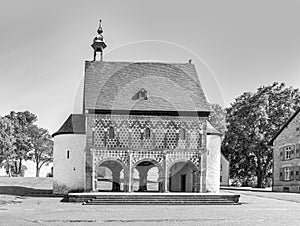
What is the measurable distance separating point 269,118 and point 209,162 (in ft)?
63.6

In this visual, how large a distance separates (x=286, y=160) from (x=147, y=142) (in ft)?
59.4

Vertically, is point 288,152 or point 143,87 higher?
point 143,87

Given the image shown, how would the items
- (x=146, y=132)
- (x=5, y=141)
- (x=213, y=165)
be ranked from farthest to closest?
(x=5, y=141) → (x=213, y=165) → (x=146, y=132)

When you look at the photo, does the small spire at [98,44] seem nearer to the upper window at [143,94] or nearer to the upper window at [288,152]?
the upper window at [143,94]

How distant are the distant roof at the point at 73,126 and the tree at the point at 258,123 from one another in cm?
2275

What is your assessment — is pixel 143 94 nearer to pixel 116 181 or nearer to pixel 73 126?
pixel 73 126

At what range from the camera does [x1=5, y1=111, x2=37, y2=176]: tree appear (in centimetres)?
7488

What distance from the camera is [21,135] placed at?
7656 cm

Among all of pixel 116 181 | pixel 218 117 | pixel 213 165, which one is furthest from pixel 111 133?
pixel 218 117

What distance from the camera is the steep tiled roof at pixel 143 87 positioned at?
36.2m

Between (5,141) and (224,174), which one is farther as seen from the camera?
(224,174)

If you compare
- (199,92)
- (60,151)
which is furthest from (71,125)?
(199,92)

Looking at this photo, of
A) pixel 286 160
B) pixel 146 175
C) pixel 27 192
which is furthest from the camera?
pixel 286 160

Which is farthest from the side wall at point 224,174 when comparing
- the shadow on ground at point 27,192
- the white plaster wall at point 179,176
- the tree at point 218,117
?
the shadow on ground at point 27,192
